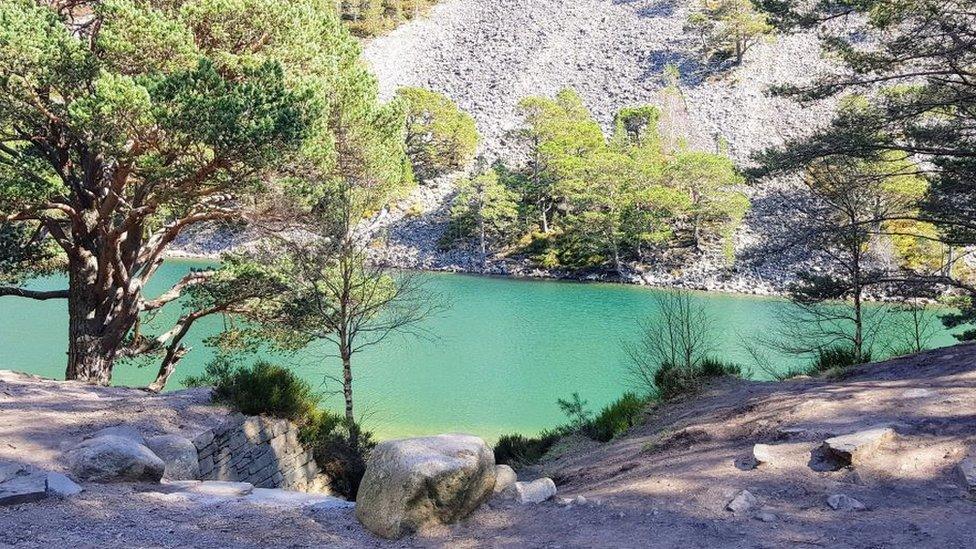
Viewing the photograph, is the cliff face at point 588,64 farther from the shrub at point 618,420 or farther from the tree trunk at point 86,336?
the tree trunk at point 86,336

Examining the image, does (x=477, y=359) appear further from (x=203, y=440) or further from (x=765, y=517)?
(x=765, y=517)

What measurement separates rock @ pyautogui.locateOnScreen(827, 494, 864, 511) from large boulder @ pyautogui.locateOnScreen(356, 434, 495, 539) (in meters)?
2.19

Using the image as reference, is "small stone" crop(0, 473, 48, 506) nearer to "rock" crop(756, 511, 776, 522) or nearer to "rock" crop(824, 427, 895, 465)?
"rock" crop(756, 511, 776, 522)

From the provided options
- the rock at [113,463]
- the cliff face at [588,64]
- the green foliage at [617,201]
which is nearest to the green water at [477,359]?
the rock at [113,463]

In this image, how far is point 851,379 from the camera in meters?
7.80

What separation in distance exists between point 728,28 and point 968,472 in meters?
57.4

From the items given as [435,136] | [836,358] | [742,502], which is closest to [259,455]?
[742,502]

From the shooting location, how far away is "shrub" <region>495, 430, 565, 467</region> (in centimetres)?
1013

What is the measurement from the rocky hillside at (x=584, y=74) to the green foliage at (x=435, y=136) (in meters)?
2.13

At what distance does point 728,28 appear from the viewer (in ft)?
177

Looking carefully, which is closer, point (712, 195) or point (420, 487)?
point (420, 487)

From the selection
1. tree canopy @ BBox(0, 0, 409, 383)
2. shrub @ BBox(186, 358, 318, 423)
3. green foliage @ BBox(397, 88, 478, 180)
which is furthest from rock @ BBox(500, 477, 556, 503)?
green foliage @ BBox(397, 88, 478, 180)

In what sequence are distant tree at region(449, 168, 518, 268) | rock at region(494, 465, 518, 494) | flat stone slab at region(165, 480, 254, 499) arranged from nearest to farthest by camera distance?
rock at region(494, 465, 518, 494) → flat stone slab at region(165, 480, 254, 499) → distant tree at region(449, 168, 518, 268)

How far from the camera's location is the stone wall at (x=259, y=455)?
7492mm
